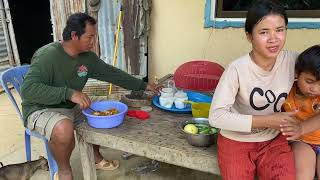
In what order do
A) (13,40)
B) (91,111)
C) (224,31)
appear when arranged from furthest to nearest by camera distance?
(13,40) → (224,31) → (91,111)

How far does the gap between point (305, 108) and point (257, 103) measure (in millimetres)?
368

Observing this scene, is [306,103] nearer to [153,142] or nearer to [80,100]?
[153,142]

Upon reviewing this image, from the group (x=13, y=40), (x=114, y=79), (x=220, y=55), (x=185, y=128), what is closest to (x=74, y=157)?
(x=114, y=79)

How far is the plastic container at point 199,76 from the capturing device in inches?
113

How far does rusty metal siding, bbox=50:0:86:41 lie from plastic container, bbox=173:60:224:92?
1950mm

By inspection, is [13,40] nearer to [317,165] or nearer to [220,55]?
[220,55]

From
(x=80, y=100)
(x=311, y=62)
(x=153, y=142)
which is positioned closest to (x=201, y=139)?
(x=153, y=142)

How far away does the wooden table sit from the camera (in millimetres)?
1800

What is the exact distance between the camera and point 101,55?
4.33 metres

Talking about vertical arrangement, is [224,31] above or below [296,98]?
above

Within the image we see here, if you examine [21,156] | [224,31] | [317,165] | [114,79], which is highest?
[224,31]

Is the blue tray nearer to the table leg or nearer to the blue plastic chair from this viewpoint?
the table leg

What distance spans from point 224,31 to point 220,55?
0.30 meters

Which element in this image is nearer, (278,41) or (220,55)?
(278,41)
